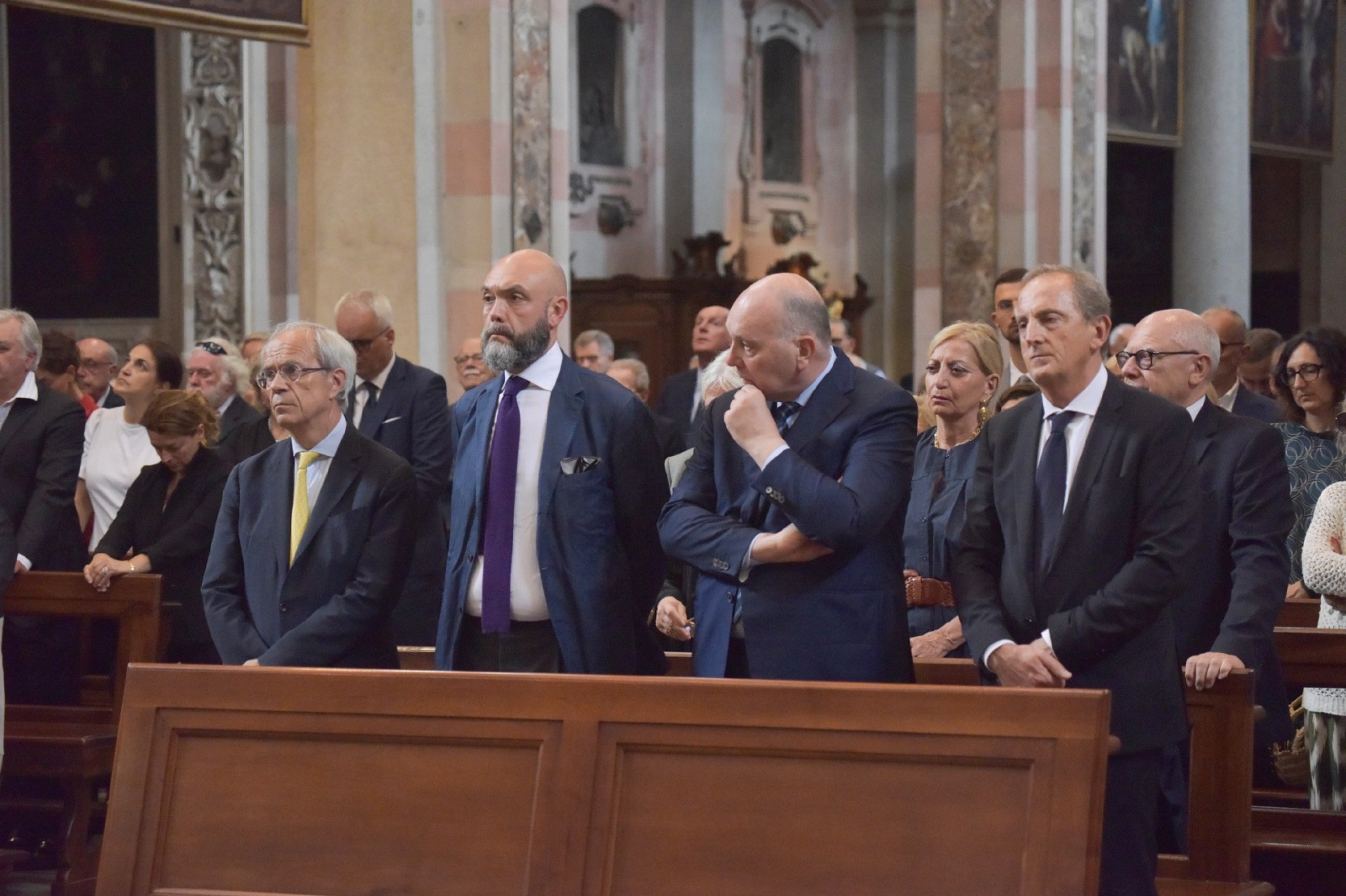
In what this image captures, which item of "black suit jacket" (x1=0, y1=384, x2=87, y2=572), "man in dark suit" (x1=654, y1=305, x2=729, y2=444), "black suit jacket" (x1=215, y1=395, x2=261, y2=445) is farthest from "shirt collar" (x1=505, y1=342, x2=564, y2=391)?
"man in dark suit" (x1=654, y1=305, x2=729, y2=444)

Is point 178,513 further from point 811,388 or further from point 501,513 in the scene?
point 811,388

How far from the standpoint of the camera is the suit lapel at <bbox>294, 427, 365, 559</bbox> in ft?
15.6

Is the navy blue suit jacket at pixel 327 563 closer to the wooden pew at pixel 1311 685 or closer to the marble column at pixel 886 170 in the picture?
the wooden pew at pixel 1311 685

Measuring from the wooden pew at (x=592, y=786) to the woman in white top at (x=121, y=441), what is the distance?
12.3ft

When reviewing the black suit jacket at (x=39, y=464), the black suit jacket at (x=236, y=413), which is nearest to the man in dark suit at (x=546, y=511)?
A: the black suit jacket at (x=39, y=464)

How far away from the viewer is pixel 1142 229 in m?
21.4

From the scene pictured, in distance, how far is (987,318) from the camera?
40.6 feet

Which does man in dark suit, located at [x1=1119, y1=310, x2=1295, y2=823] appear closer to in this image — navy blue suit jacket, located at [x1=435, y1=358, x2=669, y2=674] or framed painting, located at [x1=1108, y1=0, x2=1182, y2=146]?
navy blue suit jacket, located at [x1=435, y1=358, x2=669, y2=674]

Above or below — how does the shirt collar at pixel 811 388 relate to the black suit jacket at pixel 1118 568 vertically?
above

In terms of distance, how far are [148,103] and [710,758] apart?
44.0ft

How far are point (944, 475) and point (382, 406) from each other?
2.18 meters

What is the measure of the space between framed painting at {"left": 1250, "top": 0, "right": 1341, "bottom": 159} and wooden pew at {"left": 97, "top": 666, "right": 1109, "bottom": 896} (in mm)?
12277

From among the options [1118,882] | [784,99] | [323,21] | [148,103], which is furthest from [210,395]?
[784,99]

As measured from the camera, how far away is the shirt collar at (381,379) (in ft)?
21.5
